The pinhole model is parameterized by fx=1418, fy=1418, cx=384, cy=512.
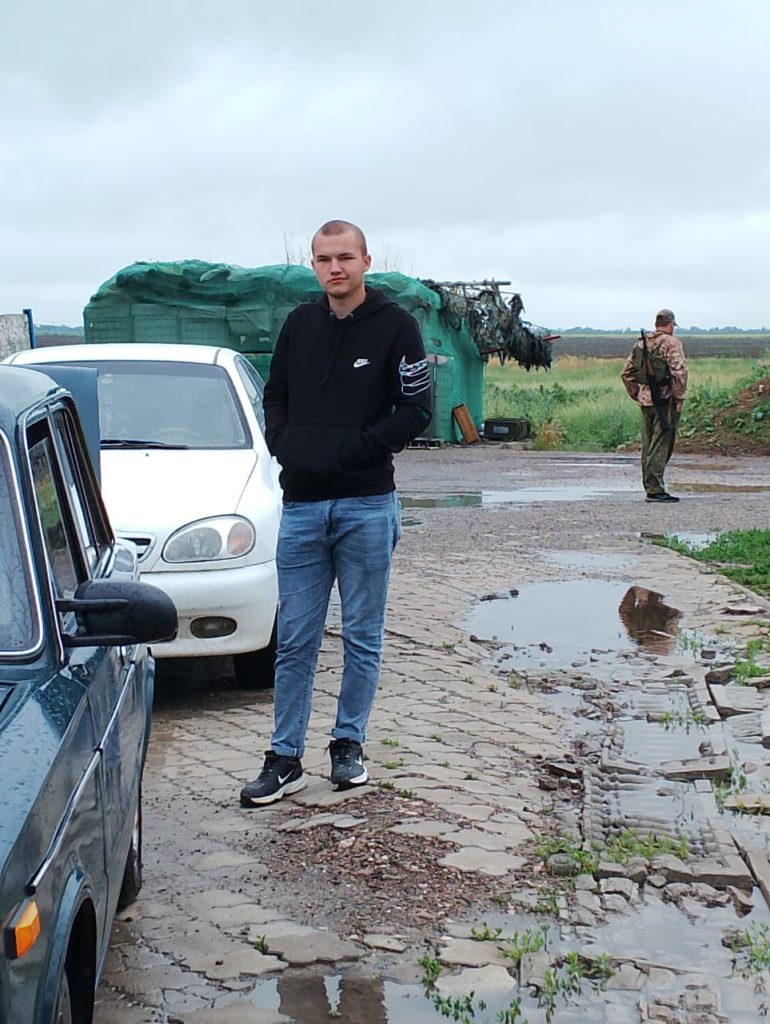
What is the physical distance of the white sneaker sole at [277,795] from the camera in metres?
5.41

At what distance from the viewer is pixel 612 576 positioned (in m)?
11.4

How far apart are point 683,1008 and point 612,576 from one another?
7.77 meters

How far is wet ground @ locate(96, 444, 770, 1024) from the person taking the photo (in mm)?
3908

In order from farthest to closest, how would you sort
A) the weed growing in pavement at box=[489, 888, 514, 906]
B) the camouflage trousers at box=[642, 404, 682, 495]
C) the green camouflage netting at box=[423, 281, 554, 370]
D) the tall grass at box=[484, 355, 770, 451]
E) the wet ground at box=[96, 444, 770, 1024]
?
the tall grass at box=[484, 355, 770, 451] < the green camouflage netting at box=[423, 281, 554, 370] < the camouflage trousers at box=[642, 404, 682, 495] < the weed growing in pavement at box=[489, 888, 514, 906] < the wet ground at box=[96, 444, 770, 1024]

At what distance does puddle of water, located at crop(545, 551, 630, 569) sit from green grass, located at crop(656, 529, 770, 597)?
67 cm

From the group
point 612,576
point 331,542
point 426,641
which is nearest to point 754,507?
point 612,576

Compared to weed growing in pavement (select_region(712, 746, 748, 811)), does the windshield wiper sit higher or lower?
Result: higher

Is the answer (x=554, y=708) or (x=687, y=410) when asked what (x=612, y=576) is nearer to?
(x=554, y=708)

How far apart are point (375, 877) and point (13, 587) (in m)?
2.01

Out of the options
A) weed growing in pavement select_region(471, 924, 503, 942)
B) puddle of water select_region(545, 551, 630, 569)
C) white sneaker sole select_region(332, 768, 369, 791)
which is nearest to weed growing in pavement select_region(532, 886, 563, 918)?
weed growing in pavement select_region(471, 924, 503, 942)

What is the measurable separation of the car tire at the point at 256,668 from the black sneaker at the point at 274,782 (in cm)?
177

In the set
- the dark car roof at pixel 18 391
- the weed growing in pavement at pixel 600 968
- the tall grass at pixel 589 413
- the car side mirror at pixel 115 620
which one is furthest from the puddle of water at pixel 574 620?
the tall grass at pixel 589 413

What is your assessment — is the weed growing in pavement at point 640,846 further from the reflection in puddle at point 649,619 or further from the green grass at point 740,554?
the green grass at point 740,554

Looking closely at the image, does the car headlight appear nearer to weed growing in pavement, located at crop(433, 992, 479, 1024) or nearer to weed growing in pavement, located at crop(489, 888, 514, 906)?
weed growing in pavement, located at crop(489, 888, 514, 906)
